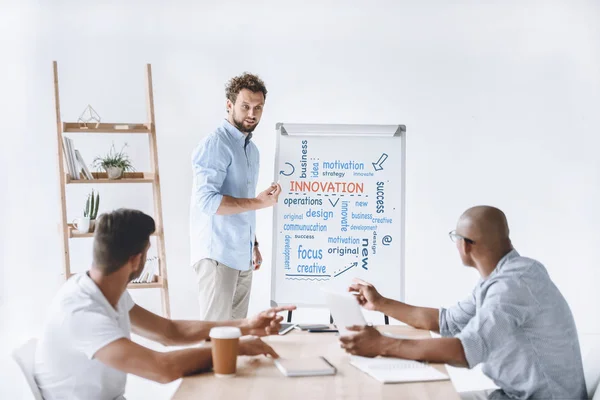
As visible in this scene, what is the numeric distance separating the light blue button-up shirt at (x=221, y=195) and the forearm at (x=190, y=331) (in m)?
1.04

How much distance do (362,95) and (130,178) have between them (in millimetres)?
1650

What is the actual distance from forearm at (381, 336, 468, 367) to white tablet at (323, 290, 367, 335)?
0.11 metres

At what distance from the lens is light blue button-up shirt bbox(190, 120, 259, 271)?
3131 millimetres

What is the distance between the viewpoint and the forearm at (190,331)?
81.6 inches

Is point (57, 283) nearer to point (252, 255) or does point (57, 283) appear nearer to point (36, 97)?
point (36, 97)

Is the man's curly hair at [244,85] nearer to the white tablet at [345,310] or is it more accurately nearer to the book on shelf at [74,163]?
the book on shelf at [74,163]

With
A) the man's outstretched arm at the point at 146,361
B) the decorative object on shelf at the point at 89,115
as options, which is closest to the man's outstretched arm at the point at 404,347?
the man's outstretched arm at the point at 146,361

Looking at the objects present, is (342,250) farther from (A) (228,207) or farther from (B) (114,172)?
(B) (114,172)

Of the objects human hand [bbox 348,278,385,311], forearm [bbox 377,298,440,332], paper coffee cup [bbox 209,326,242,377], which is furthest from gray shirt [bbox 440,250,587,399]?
paper coffee cup [bbox 209,326,242,377]

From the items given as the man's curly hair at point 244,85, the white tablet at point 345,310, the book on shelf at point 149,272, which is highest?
the man's curly hair at point 244,85

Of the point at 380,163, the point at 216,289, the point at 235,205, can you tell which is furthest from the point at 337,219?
the point at 216,289

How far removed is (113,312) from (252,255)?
1.64 m

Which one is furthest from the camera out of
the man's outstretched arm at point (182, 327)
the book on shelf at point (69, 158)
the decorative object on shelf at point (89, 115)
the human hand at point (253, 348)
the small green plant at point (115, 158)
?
the decorative object on shelf at point (89, 115)

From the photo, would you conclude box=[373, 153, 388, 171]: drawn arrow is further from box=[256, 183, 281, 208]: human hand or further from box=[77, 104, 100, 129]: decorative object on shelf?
box=[77, 104, 100, 129]: decorative object on shelf
